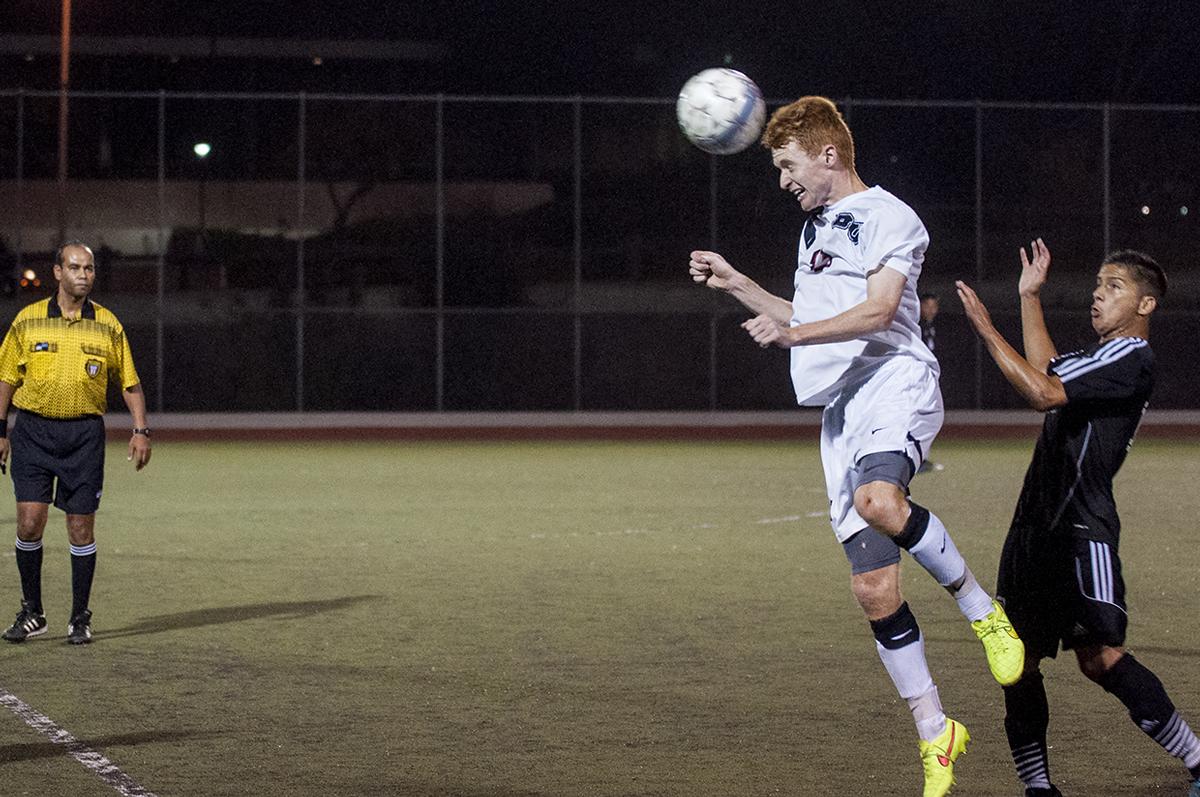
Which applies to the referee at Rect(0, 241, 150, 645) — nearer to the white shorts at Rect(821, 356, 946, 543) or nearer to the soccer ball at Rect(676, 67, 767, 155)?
the soccer ball at Rect(676, 67, 767, 155)

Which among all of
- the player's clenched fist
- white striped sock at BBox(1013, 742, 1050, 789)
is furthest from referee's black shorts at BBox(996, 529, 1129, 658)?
the player's clenched fist

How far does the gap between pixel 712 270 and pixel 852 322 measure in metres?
0.55

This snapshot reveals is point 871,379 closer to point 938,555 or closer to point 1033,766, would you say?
point 938,555

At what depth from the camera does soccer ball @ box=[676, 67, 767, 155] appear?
A: 687cm

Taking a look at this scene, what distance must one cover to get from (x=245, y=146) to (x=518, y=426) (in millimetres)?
9533

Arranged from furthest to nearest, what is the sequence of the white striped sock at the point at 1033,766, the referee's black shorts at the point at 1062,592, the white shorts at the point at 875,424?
1. the white shorts at the point at 875,424
2. the white striped sock at the point at 1033,766
3. the referee's black shorts at the point at 1062,592

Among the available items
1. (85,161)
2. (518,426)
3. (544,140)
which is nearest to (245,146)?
(85,161)

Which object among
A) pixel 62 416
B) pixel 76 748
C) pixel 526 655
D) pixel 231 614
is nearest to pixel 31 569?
pixel 62 416

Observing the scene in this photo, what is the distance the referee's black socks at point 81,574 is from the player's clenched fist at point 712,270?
453 cm

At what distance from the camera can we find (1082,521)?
226 inches

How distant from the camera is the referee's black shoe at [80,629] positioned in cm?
908

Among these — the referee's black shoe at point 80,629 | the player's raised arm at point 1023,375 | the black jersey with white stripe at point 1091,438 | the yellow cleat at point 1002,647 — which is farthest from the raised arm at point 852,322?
the referee's black shoe at point 80,629

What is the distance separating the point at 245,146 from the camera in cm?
3400

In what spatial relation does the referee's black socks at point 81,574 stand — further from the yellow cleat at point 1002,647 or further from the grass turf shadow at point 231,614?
the yellow cleat at point 1002,647
